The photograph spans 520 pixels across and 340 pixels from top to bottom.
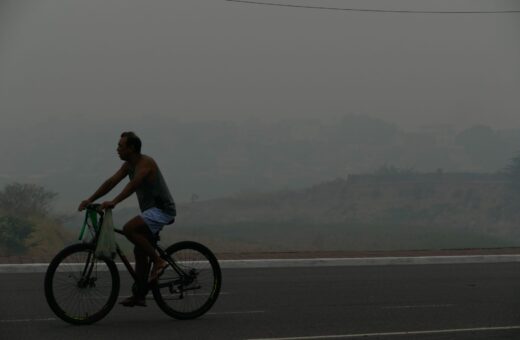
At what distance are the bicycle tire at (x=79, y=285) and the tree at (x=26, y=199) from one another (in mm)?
29139

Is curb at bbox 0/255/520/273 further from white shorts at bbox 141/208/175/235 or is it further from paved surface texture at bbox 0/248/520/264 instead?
white shorts at bbox 141/208/175/235

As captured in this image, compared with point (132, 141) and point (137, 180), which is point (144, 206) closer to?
point (137, 180)

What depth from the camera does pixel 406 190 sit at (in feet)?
157

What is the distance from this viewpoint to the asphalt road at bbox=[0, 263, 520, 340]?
7691mm

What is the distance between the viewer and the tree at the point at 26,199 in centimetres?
3616

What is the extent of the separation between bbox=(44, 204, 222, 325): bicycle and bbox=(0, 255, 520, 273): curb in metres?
6.93

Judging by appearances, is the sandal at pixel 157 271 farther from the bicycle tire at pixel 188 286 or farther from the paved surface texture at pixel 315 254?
the paved surface texture at pixel 315 254

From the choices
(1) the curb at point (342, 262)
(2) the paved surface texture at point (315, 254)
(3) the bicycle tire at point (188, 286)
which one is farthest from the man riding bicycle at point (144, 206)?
(2) the paved surface texture at point (315, 254)

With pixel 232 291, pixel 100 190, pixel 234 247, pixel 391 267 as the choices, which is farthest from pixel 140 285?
pixel 234 247

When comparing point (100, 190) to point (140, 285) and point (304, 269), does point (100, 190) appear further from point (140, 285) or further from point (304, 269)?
point (304, 269)

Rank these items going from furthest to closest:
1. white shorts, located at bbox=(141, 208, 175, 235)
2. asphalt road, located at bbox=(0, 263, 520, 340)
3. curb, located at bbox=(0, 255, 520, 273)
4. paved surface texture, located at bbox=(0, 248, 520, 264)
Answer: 1. paved surface texture, located at bbox=(0, 248, 520, 264)
2. curb, located at bbox=(0, 255, 520, 273)
3. white shorts, located at bbox=(141, 208, 175, 235)
4. asphalt road, located at bbox=(0, 263, 520, 340)

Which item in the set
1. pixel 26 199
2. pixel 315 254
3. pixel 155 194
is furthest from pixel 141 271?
pixel 26 199

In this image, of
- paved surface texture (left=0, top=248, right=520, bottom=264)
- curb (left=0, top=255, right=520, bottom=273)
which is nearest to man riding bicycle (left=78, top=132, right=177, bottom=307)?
curb (left=0, top=255, right=520, bottom=273)

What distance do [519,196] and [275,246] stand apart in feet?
51.4
